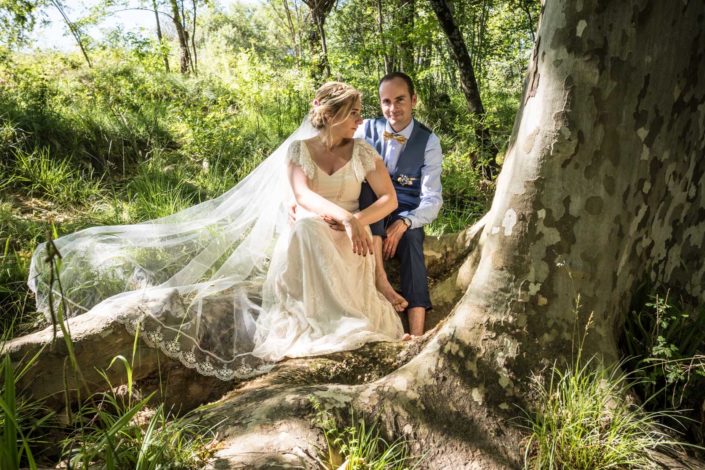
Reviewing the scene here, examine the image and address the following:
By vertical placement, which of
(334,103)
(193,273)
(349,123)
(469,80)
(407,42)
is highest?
(407,42)

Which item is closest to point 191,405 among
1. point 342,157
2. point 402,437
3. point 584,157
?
point 402,437

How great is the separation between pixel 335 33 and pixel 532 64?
10.9 metres

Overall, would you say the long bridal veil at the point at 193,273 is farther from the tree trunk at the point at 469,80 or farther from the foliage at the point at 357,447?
the tree trunk at the point at 469,80

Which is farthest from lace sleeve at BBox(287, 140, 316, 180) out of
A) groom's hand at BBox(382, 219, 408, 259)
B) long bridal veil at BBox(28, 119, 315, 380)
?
groom's hand at BBox(382, 219, 408, 259)

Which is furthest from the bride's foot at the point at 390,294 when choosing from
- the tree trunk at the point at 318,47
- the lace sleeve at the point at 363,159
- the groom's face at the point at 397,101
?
the tree trunk at the point at 318,47

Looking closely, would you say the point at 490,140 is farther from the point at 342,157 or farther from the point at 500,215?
the point at 500,215

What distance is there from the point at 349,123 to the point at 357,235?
86cm

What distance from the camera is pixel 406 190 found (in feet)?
13.8

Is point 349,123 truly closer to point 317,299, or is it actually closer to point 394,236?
point 394,236

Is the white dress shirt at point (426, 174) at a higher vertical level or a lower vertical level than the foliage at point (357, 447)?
higher

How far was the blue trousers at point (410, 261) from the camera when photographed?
146 inches

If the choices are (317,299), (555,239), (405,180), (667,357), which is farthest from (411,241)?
(667,357)

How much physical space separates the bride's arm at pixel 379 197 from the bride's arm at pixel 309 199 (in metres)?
0.25

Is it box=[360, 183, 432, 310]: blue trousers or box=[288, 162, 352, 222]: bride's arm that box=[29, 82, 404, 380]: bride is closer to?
box=[288, 162, 352, 222]: bride's arm
